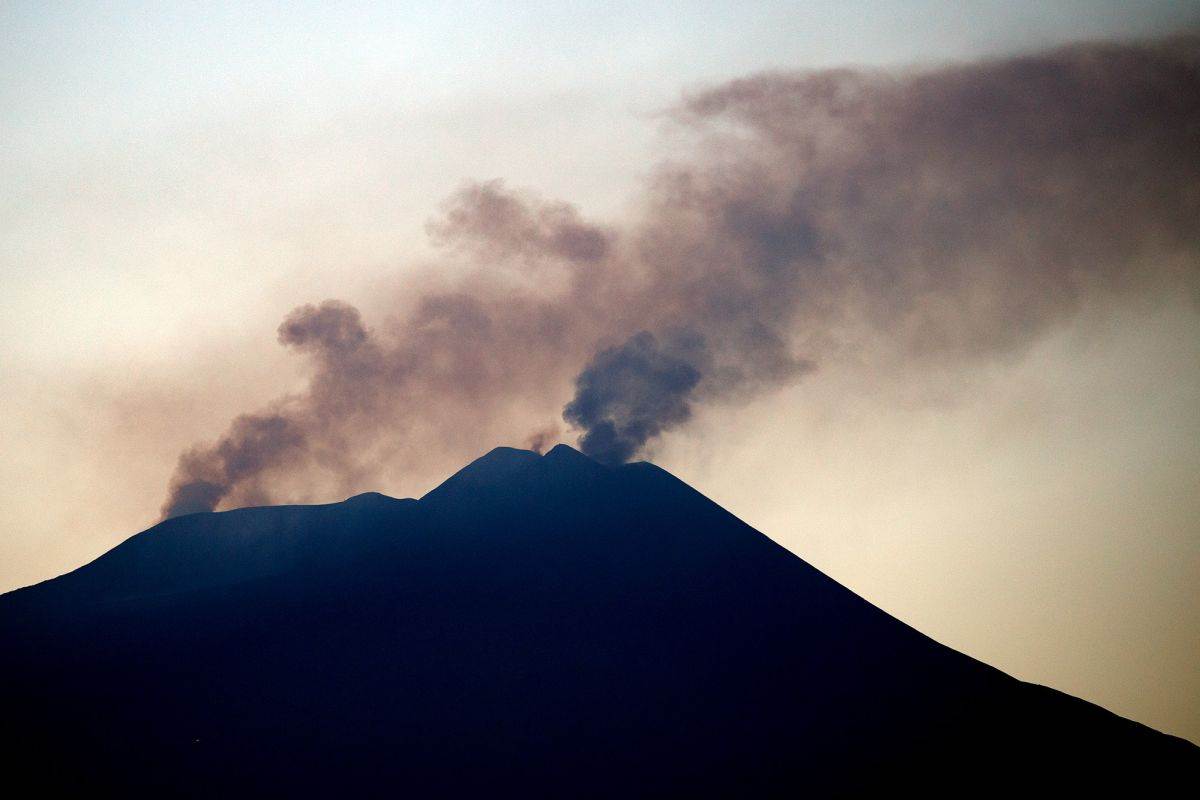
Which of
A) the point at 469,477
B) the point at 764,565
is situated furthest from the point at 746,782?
the point at 469,477

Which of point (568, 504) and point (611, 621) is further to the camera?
point (568, 504)

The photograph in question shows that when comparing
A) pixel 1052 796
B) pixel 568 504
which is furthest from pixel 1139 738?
pixel 568 504

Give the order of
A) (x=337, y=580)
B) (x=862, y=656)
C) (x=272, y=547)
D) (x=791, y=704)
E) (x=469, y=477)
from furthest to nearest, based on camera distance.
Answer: (x=469, y=477) < (x=272, y=547) < (x=337, y=580) < (x=862, y=656) < (x=791, y=704)

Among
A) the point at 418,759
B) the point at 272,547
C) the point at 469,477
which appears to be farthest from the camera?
the point at 469,477

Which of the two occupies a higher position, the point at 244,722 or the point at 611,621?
the point at 611,621

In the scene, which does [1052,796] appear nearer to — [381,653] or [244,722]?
[381,653]

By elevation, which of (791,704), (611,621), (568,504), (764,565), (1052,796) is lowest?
(1052,796)
